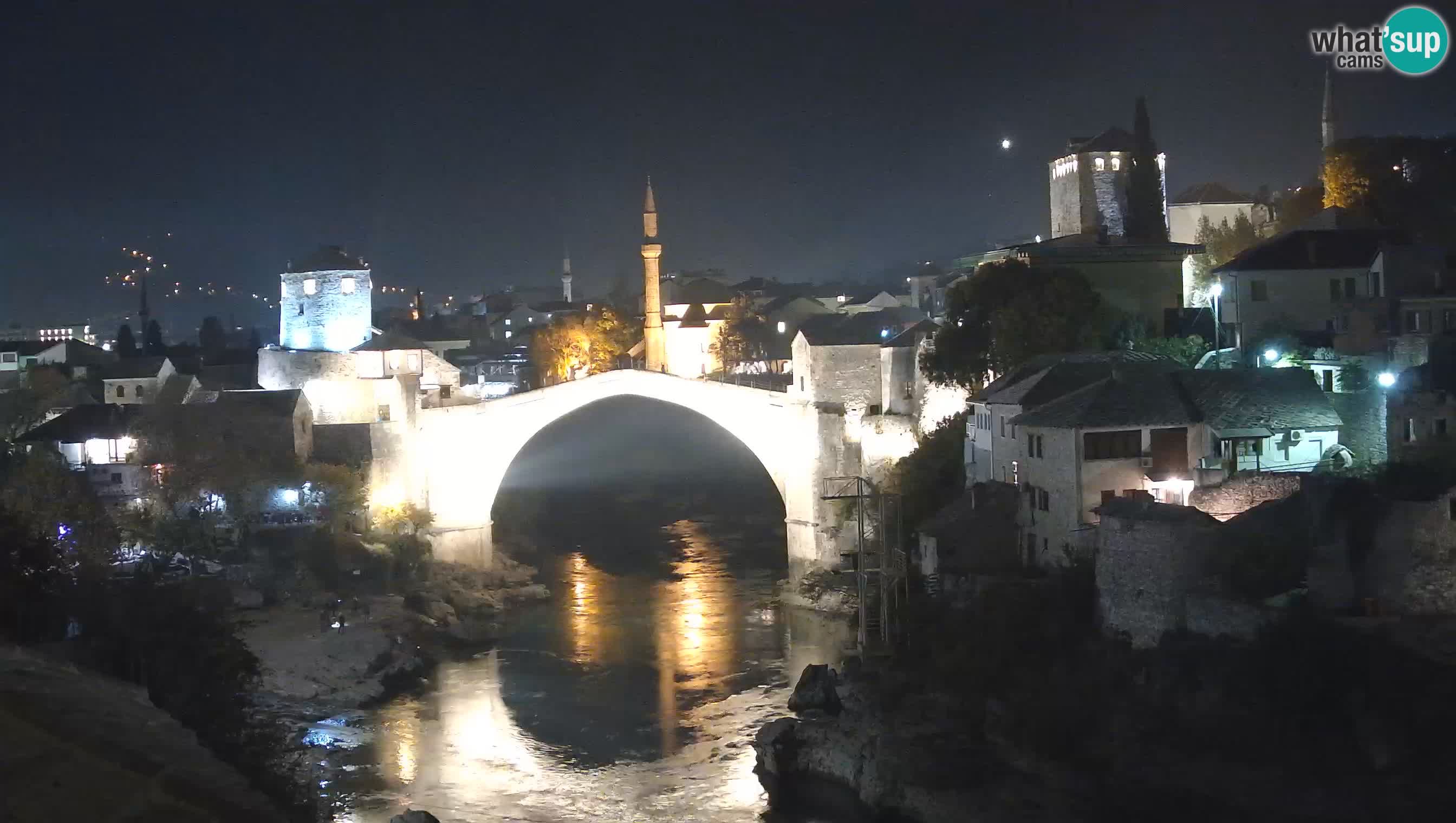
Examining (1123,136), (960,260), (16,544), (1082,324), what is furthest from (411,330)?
(16,544)

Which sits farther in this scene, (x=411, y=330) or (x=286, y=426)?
(x=411, y=330)

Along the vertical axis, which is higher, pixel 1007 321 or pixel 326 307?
pixel 326 307

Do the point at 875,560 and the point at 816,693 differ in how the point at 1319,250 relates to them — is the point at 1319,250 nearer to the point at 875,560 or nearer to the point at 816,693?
the point at 875,560

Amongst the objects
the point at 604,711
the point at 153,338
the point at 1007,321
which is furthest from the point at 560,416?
the point at 153,338

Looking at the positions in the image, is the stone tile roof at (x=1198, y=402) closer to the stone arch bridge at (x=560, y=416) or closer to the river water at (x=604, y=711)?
the river water at (x=604, y=711)

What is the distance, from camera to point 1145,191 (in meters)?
24.9

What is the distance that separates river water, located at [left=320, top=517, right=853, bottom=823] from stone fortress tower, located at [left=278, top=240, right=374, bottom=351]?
6131mm

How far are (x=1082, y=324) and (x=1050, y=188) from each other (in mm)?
7536

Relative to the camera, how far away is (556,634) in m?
21.5

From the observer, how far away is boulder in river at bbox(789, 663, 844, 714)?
54.5 feet

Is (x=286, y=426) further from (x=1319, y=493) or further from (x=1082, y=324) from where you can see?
(x=1319, y=493)

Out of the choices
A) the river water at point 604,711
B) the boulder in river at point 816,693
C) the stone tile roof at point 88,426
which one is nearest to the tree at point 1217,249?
the river water at point 604,711

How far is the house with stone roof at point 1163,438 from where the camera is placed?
15883mm

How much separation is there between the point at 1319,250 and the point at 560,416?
12.6 meters
